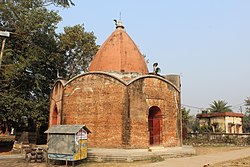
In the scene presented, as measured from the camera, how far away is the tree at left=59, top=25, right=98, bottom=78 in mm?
23750

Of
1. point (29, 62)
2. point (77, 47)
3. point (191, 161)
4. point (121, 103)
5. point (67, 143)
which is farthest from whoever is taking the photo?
point (77, 47)

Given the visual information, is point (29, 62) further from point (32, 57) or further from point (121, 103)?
point (121, 103)

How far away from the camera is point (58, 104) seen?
1559 cm

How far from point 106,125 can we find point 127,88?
229cm

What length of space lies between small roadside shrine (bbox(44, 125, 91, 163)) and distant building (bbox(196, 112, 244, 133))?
20.7 m

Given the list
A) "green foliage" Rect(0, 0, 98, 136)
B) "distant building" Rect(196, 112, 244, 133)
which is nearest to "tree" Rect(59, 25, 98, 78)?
"green foliage" Rect(0, 0, 98, 136)

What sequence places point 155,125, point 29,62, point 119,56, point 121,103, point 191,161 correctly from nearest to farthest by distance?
point 191,161, point 121,103, point 155,125, point 119,56, point 29,62

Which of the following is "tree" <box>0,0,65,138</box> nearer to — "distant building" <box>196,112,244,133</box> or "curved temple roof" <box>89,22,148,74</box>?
"curved temple roof" <box>89,22,148,74</box>

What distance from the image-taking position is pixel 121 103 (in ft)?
42.8

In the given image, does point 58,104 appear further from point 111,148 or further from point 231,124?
point 231,124

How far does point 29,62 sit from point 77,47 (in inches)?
249

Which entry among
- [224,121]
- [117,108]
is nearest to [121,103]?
[117,108]

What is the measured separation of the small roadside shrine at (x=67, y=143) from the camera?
33.8 ft

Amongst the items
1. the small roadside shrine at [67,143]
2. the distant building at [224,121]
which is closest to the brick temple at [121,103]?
the small roadside shrine at [67,143]
